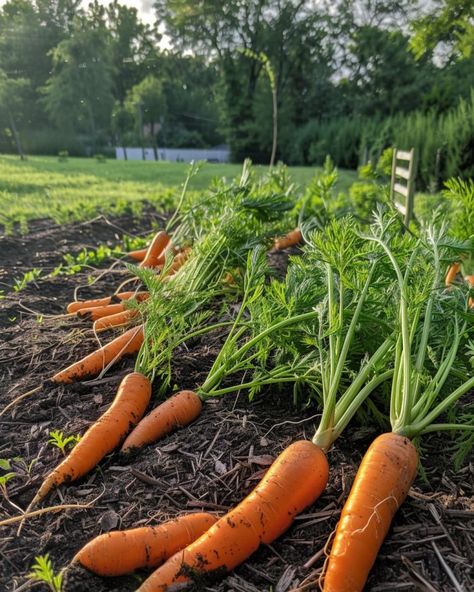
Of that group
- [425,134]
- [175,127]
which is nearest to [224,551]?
[425,134]

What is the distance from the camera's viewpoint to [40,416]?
247cm

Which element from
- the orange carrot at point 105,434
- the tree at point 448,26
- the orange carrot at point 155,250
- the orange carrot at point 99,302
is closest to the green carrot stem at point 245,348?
the orange carrot at point 105,434

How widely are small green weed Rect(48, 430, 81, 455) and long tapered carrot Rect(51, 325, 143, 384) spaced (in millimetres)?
488

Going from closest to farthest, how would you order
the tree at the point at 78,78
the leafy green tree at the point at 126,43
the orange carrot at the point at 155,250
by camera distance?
1. the orange carrot at the point at 155,250
2. the tree at the point at 78,78
3. the leafy green tree at the point at 126,43

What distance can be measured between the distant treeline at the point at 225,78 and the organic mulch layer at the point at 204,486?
47.6 feet

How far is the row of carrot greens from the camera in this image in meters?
1.62

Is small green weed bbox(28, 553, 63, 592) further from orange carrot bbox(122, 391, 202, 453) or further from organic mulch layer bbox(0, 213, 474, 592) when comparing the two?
orange carrot bbox(122, 391, 202, 453)

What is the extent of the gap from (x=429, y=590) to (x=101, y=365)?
6.65 ft

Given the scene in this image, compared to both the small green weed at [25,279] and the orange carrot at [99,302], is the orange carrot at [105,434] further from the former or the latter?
the small green weed at [25,279]

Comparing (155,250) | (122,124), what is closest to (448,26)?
(155,250)

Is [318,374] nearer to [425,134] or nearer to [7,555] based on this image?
[7,555]

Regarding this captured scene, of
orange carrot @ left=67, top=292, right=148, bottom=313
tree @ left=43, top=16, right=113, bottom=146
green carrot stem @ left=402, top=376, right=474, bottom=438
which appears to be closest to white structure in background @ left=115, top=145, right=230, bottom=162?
tree @ left=43, top=16, right=113, bottom=146

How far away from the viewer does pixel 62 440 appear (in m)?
2.27

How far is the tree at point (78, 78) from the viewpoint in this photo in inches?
901
